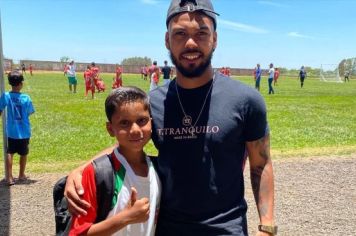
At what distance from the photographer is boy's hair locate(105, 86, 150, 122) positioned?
90.3 inches

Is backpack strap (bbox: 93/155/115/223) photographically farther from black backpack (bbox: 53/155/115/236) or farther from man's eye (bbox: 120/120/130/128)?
man's eye (bbox: 120/120/130/128)

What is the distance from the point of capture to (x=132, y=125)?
228 centimetres

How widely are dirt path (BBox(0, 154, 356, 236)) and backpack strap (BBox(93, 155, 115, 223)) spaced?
363 centimetres

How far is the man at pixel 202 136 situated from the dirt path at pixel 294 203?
339 centimetres

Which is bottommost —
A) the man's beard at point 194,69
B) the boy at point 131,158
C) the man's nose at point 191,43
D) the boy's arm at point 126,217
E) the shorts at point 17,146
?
the shorts at point 17,146

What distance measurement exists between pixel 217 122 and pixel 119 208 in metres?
0.66

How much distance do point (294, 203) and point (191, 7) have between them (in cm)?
492

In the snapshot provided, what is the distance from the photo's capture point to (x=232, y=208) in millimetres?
2273

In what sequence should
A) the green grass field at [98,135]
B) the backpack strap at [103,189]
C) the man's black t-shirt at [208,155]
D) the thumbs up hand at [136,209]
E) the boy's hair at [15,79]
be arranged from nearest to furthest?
1. the thumbs up hand at [136,209]
2. the backpack strap at [103,189]
3. the man's black t-shirt at [208,155]
4. the boy's hair at [15,79]
5. the green grass field at [98,135]

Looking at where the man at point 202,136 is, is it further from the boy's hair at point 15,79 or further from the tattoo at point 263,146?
the boy's hair at point 15,79

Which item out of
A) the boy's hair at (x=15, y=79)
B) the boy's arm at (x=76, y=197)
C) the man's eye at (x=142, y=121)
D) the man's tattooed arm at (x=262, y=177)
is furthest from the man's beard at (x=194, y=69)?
the boy's hair at (x=15, y=79)

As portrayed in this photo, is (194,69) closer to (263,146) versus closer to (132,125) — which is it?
(132,125)

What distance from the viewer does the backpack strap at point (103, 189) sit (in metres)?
2.09

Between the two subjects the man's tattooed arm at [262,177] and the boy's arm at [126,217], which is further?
the man's tattooed arm at [262,177]
